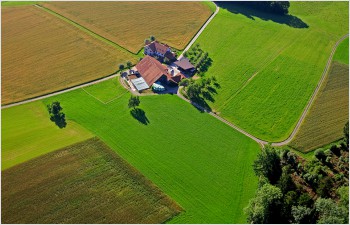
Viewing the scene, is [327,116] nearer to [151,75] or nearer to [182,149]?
[182,149]

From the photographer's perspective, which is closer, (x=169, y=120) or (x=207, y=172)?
(x=207, y=172)

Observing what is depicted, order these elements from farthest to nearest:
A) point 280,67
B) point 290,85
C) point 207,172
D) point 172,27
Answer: point 172,27, point 280,67, point 290,85, point 207,172

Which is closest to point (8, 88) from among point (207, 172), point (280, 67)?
point (207, 172)

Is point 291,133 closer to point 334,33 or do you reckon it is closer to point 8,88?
point 334,33

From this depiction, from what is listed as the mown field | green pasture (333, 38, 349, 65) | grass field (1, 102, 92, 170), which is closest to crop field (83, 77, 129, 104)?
grass field (1, 102, 92, 170)

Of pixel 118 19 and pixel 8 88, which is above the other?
pixel 118 19

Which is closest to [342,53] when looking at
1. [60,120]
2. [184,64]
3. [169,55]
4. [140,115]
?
[184,64]

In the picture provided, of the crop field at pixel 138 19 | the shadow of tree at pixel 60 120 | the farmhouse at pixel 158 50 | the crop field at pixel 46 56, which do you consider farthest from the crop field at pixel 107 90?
the crop field at pixel 138 19
